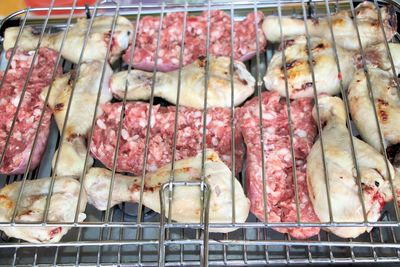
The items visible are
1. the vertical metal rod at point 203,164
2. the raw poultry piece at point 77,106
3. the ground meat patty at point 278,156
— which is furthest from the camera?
the raw poultry piece at point 77,106

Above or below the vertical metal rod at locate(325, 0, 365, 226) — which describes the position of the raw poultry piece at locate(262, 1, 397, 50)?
above

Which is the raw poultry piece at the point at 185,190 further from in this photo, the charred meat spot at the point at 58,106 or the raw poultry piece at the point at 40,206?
the charred meat spot at the point at 58,106

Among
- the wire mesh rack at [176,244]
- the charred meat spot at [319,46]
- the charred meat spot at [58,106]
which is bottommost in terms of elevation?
the wire mesh rack at [176,244]

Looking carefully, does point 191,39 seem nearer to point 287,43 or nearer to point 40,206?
point 287,43

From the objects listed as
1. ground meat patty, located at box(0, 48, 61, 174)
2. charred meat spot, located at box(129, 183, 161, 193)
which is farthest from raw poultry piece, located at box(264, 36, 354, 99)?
ground meat patty, located at box(0, 48, 61, 174)

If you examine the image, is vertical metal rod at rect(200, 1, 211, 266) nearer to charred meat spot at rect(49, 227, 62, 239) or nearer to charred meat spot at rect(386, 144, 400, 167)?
charred meat spot at rect(49, 227, 62, 239)

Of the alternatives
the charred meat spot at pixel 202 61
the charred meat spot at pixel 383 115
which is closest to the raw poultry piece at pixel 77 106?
the charred meat spot at pixel 202 61

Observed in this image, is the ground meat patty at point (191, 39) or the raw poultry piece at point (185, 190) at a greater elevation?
the ground meat patty at point (191, 39)
